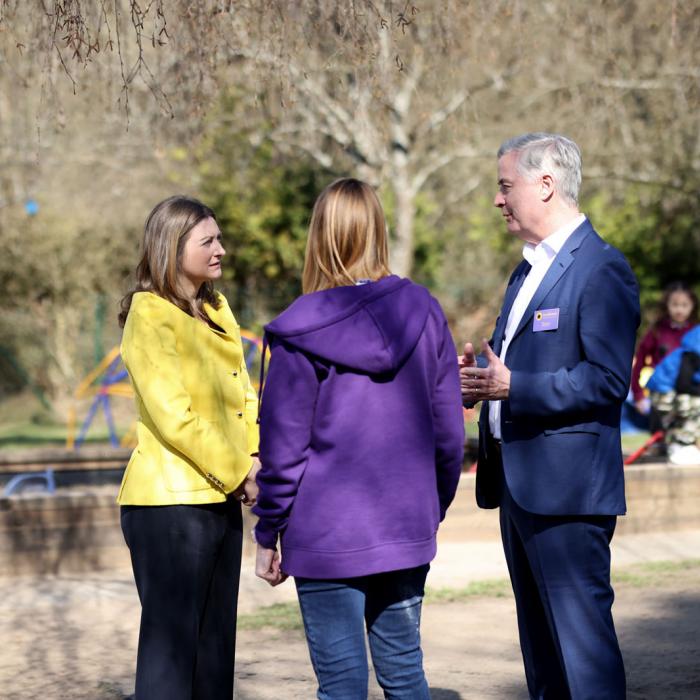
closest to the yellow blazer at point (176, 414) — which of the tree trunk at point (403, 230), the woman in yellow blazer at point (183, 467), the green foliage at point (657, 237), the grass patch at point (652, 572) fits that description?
the woman in yellow blazer at point (183, 467)

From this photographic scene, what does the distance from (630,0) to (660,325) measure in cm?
339

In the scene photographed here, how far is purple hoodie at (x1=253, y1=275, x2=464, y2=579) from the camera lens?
329 centimetres

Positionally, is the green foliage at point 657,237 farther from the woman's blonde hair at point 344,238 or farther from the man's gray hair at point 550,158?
the woman's blonde hair at point 344,238

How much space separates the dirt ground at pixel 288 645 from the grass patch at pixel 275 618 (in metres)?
0.10

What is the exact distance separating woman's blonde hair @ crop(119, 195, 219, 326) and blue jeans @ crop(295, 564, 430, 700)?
3.62 ft

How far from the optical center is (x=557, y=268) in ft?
12.6

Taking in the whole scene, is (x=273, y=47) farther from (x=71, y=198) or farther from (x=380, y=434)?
(x=71, y=198)

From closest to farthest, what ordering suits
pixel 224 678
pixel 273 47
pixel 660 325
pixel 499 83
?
pixel 224 678 < pixel 273 47 < pixel 660 325 < pixel 499 83

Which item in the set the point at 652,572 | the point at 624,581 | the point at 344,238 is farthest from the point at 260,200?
the point at 344,238

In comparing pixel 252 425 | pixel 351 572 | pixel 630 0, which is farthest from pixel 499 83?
pixel 351 572

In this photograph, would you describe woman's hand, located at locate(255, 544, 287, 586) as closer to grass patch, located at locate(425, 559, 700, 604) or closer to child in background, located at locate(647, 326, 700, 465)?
grass patch, located at locate(425, 559, 700, 604)

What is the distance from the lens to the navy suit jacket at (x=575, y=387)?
12.2ft

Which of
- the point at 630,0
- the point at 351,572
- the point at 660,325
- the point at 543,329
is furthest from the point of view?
the point at 630,0

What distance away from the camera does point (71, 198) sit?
27719mm
